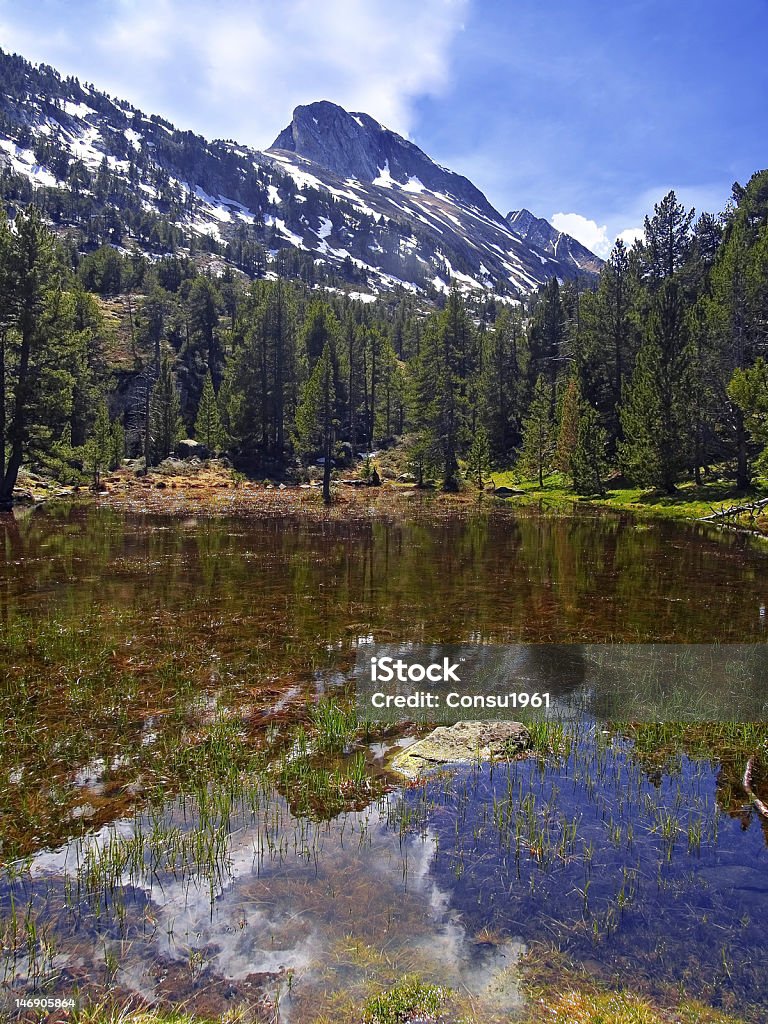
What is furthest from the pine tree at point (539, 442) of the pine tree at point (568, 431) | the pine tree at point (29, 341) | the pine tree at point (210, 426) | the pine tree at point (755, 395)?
the pine tree at point (29, 341)

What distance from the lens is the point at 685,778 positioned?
7898mm

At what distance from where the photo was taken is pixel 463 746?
8719 mm

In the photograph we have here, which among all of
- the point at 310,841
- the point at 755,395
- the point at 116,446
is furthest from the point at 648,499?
the point at 116,446

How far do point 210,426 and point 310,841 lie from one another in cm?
7902

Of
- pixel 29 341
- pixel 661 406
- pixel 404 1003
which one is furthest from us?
pixel 661 406

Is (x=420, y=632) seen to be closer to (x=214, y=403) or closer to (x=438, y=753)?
(x=438, y=753)

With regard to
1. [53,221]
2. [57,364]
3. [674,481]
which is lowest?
[674,481]

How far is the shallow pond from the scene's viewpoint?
15.9ft

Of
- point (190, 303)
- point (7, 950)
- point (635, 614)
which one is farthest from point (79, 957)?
point (190, 303)

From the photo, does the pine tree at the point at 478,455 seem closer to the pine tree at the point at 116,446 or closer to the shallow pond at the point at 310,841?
the pine tree at the point at 116,446

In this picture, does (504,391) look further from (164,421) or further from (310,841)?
(310,841)

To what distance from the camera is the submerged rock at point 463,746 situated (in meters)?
8.34

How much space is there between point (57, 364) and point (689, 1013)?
52.0 m

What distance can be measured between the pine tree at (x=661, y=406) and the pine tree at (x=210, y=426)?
50165 millimetres
